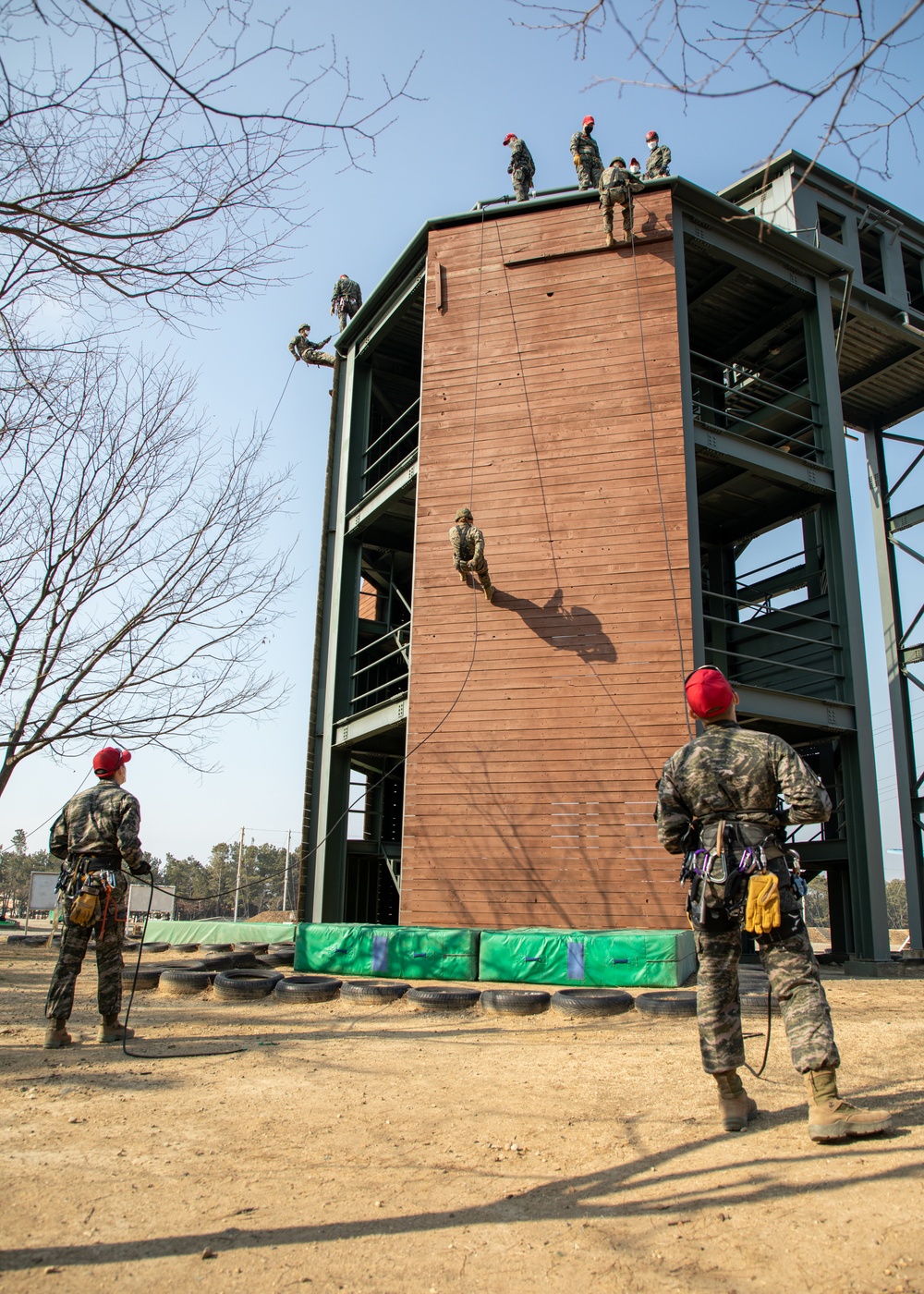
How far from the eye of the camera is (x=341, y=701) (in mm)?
16609

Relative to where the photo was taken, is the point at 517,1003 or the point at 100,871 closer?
the point at 100,871

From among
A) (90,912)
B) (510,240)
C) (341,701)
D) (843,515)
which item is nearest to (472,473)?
(510,240)

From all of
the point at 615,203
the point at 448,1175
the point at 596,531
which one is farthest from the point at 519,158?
the point at 448,1175

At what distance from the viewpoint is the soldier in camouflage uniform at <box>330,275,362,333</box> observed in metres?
18.7

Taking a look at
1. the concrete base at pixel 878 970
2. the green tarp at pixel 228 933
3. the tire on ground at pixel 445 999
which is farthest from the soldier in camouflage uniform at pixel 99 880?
the green tarp at pixel 228 933

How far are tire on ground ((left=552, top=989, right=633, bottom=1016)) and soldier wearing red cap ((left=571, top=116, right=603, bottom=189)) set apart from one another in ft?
42.5

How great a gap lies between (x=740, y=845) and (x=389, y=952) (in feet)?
21.3

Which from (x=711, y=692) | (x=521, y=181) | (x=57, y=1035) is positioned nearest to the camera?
(x=711, y=692)

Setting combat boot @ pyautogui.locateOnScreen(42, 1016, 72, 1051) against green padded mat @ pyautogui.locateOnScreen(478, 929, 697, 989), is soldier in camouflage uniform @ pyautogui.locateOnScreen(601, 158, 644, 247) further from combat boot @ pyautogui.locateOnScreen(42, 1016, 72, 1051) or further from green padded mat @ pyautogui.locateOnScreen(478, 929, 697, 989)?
combat boot @ pyautogui.locateOnScreen(42, 1016, 72, 1051)

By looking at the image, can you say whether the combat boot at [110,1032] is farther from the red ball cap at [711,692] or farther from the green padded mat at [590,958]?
the red ball cap at [711,692]

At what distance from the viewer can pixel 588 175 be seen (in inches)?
569

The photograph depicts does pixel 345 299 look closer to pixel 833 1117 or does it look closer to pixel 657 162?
pixel 657 162

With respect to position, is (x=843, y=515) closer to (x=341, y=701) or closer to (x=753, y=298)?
(x=753, y=298)

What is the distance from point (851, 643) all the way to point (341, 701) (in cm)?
931
